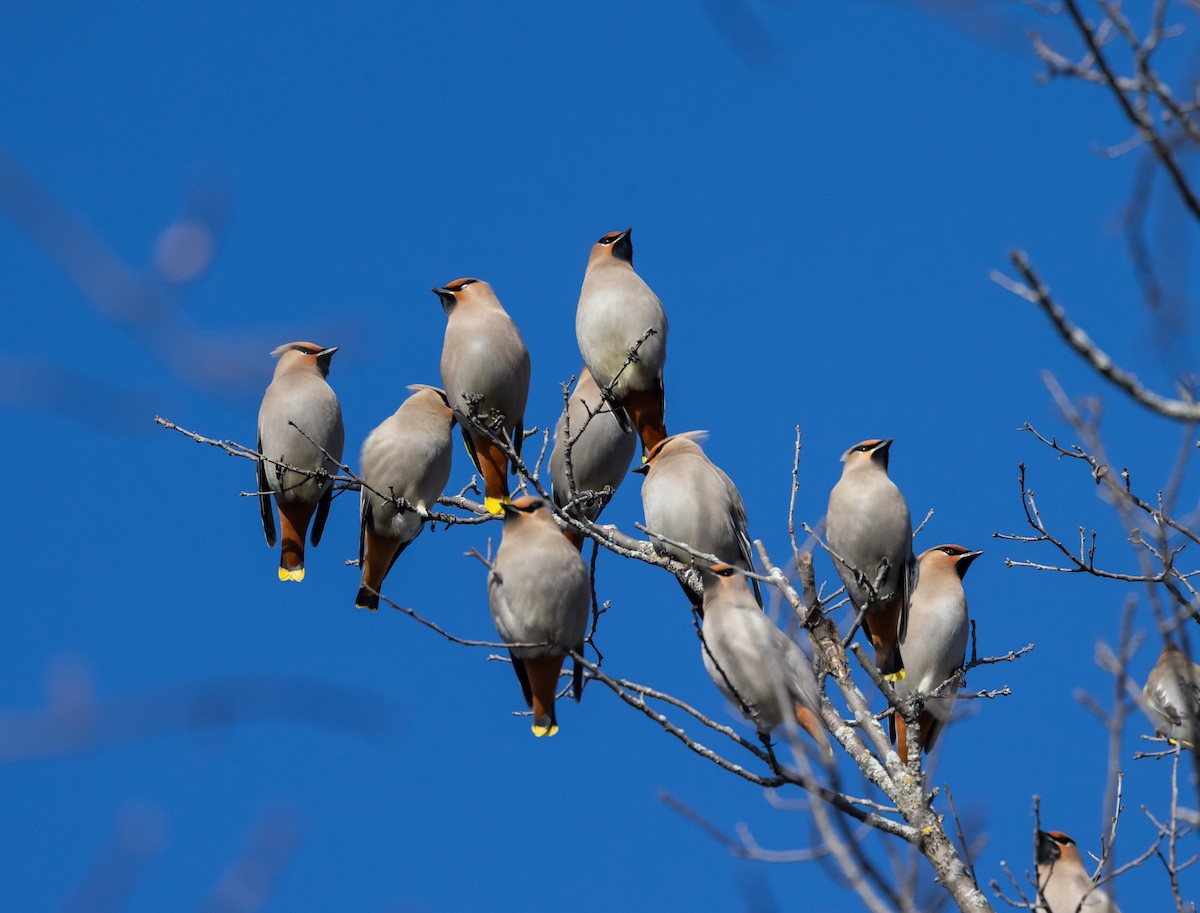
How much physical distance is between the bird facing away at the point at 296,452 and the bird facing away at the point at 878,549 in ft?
8.87

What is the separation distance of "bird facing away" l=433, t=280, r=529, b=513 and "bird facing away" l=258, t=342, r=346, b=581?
89 cm

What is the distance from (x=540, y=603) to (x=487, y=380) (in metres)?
1.87

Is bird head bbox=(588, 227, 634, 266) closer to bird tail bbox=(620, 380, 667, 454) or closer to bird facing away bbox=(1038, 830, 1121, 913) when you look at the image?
bird tail bbox=(620, 380, 667, 454)

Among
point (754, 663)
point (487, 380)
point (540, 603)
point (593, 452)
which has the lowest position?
point (754, 663)

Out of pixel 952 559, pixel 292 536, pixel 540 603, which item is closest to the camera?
pixel 540 603

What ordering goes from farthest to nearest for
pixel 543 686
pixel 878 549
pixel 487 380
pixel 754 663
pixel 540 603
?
pixel 487 380, pixel 878 549, pixel 543 686, pixel 540 603, pixel 754 663

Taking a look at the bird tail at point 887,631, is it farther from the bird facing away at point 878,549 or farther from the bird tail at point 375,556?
the bird tail at point 375,556

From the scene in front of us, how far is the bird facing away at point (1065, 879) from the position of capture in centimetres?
540

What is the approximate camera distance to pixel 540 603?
18.3 feet

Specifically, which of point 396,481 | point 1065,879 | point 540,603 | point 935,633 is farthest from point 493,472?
point 1065,879

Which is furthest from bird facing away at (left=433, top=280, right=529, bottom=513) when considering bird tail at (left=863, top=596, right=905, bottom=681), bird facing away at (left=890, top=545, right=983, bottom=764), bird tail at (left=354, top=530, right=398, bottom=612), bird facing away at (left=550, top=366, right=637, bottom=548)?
bird facing away at (left=890, top=545, right=983, bottom=764)

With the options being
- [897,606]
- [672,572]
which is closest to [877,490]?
[897,606]

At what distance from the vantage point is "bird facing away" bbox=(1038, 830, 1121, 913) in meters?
5.40

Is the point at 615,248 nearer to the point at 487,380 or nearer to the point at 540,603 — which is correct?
the point at 487,380
